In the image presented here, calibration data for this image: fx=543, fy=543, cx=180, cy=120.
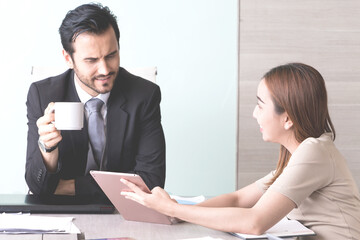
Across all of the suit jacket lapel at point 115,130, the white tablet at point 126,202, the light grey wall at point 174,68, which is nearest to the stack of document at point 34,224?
the white tablet at point 126,202

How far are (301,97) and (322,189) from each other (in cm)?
30

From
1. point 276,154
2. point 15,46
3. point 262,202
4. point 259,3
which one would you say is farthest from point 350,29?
point 262,202

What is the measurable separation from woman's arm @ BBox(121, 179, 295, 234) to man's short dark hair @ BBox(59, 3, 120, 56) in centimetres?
82

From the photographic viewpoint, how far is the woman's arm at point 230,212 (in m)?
1.58

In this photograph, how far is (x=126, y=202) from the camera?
172 cm

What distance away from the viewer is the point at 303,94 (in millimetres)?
1717

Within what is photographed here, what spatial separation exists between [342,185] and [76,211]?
862 millimetres

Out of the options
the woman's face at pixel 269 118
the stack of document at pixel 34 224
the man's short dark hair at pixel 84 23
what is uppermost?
the man's short dark hair at pixel 84 23

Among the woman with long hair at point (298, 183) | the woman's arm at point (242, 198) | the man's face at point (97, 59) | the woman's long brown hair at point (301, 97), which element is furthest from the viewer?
the man's face at point (97, 59)

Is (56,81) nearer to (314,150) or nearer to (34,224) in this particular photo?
(34,224)

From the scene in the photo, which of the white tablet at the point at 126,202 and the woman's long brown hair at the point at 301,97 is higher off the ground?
the woman's long brown hair at the point at 301,97

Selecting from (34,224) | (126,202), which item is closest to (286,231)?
(126,202)

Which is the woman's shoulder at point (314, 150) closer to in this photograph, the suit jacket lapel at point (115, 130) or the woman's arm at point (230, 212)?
the woman's arm at point (230, 212)

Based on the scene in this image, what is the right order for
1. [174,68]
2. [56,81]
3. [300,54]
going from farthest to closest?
1. [300,54]
2. [174,68]
3. [56,81]
